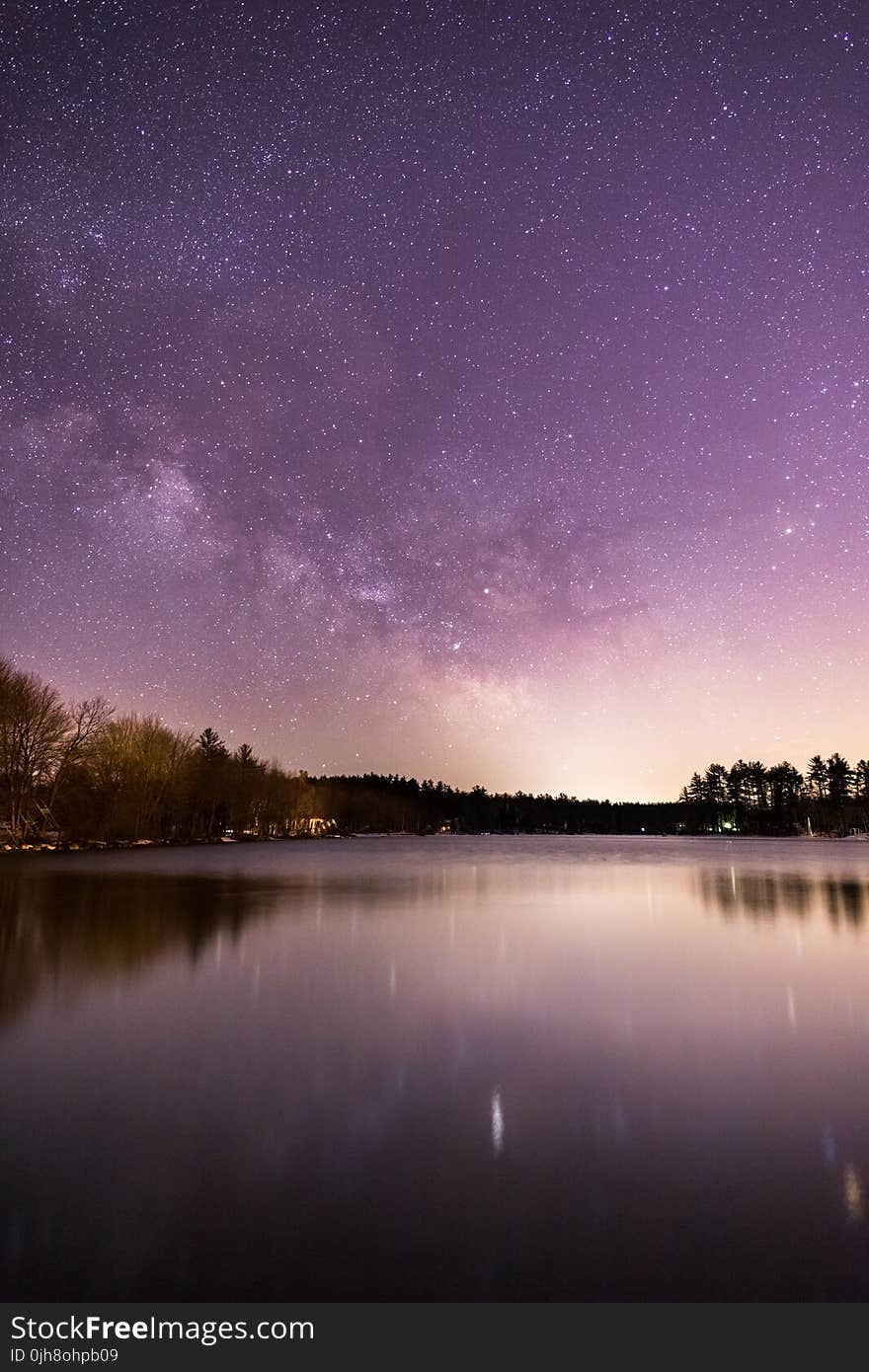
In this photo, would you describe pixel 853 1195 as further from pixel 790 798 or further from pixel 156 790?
pixel 790 798

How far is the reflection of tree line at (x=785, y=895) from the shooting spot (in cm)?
2081

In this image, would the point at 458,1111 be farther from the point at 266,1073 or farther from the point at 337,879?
the point at 337,879

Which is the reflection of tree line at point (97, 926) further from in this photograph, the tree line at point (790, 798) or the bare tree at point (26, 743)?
the tree line at point (790, 798)

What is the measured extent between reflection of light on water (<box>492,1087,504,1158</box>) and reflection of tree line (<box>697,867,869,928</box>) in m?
15.9

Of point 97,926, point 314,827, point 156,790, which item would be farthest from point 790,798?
point 97,926

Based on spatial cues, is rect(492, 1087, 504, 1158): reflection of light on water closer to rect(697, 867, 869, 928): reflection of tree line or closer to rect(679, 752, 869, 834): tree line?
rect(697, 867, 869, 928): reflection of tree line

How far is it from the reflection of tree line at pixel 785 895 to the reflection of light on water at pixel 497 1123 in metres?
15.9

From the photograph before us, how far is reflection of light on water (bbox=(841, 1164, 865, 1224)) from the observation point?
4375mm

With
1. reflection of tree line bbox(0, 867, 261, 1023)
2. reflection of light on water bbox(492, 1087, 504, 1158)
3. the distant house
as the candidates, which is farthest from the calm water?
the distant house

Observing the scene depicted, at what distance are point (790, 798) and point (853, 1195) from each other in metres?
190

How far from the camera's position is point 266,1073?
6988 mm

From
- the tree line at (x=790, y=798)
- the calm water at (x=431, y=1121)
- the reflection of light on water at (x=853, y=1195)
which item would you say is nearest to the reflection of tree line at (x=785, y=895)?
the calm water at (x=431, y=1121)
